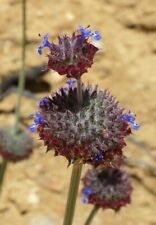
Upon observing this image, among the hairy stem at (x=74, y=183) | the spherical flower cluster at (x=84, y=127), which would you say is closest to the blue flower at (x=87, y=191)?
the hairy stem at (x=74, y=183)

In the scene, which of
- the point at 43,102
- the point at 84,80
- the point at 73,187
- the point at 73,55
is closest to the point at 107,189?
the point at 73,187

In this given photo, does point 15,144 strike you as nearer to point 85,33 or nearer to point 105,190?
point 105,190

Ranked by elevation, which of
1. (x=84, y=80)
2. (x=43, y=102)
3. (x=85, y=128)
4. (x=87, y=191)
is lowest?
(x=85, y=128)

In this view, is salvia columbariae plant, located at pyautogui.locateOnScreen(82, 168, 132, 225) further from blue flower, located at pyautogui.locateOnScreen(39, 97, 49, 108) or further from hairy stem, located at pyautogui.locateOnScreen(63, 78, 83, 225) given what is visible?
blue flower, located at pyautogui.locateOnScreen(39, 97, 49, 108)

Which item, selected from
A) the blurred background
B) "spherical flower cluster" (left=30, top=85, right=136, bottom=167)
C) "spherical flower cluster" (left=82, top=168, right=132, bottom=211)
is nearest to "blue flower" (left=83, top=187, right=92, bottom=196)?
"spherical flower cluster" (left=82, top=168, right=132, bottom=211)

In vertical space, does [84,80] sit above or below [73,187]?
above

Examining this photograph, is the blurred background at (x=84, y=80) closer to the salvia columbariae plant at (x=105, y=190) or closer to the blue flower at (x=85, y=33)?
the salvia columbariae plant at (x=105, y=190)
